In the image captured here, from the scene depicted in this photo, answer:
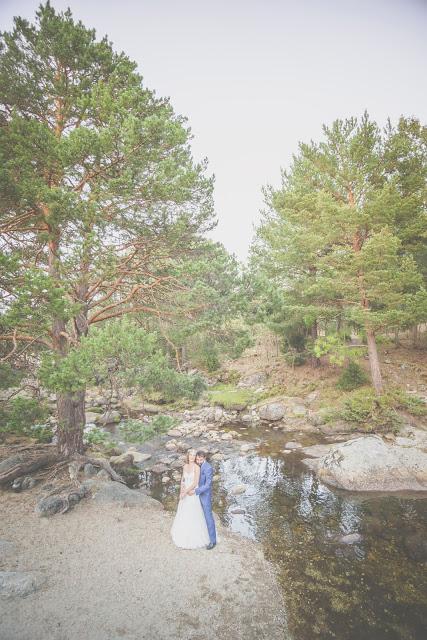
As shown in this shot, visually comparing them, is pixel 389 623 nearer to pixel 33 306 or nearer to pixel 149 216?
pixel 33 306

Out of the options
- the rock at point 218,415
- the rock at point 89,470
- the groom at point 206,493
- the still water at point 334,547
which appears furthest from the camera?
the rock at point 218,415

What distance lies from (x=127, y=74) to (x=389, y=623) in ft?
46.2

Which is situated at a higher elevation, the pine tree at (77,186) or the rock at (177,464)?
the pine tree at (77,186)

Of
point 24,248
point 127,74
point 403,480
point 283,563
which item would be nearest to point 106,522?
point 283,563

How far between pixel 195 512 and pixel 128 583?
1.70m

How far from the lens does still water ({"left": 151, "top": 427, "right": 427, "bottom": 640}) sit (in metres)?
4.91

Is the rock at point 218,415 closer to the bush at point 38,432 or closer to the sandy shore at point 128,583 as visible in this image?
the sandy shore at point 128,583

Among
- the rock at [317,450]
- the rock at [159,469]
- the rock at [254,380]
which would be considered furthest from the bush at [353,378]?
the rock at [159,469]

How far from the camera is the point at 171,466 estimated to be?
39.8 feet

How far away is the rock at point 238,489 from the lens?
9.74 metres

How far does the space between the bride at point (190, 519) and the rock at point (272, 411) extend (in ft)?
40.2

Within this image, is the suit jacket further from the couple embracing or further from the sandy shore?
the sandy shore

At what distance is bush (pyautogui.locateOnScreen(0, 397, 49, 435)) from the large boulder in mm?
9595

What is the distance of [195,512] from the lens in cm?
644
